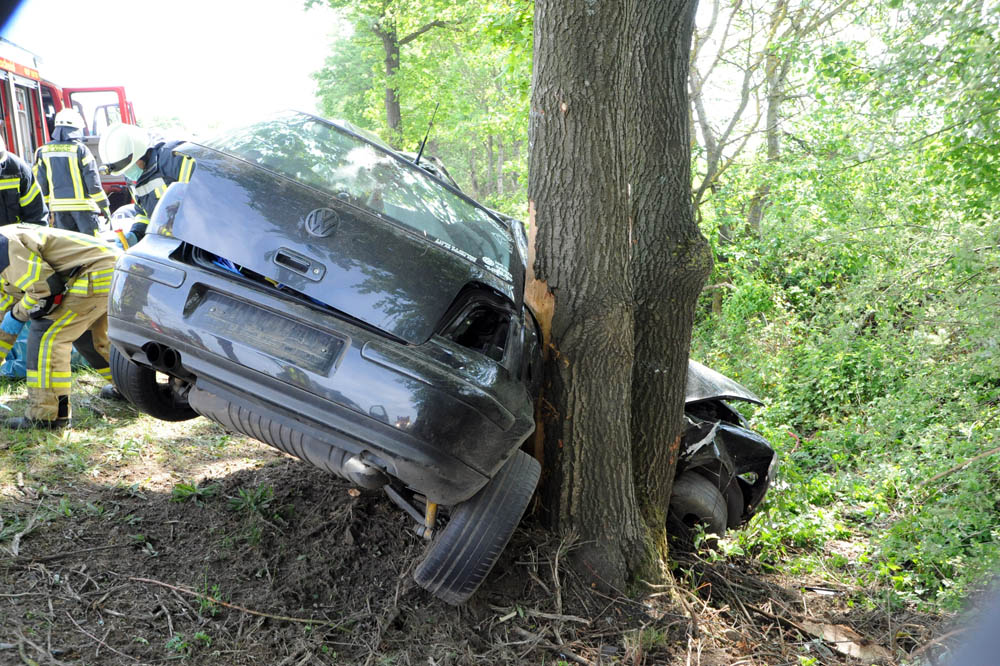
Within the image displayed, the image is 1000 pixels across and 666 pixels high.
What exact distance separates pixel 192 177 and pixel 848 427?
5.45 meters

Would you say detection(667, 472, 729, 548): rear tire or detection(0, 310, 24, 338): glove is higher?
detection(667, 472, 729, 548): rear tire

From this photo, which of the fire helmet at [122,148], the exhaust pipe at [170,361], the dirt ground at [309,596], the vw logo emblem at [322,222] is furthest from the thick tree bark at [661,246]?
the fire helmet at [122,148]

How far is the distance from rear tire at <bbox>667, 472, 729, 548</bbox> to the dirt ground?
0.62ft

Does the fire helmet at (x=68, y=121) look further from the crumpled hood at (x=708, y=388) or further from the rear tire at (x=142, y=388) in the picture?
the crumpled hood at (x=708, y=388)

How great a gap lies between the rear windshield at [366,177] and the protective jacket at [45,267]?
1.91 metres

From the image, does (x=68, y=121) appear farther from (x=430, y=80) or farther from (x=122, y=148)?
(x=430, y=80)

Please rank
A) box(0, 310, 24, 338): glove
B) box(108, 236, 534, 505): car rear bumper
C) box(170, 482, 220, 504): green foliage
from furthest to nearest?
box(0, 310, 24, 338): glove
box(170, 482, 220, 504): green foliage
box(108, 236, 534, 505): car rear bumper

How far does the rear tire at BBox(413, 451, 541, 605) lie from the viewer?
2852mm

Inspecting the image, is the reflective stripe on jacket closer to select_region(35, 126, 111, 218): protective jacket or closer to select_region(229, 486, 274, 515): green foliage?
select_region(35, 126, 111, 218): protective jacket

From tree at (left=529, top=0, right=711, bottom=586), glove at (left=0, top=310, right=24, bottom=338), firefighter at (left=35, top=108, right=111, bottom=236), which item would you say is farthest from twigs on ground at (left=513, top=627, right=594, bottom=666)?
firefighter at (left=35, top=108, right=111, bottom=236)

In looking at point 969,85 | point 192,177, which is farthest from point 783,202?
point 192,177

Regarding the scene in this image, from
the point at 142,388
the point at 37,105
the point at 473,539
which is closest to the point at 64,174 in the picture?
the point at 142,388

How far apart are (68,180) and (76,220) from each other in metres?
0.35

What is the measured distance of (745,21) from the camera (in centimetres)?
903
